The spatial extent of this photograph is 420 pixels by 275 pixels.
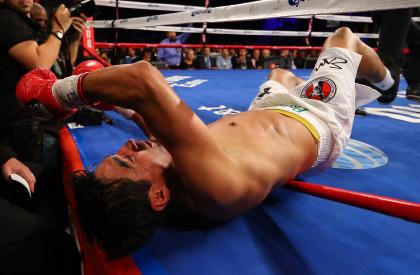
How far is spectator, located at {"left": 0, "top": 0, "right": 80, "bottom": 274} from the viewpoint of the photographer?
81cm

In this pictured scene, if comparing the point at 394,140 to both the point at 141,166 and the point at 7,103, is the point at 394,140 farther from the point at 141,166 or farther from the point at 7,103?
the point at 7,103

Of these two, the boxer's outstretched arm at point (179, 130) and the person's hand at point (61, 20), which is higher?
the person's hand at point (61, 20)

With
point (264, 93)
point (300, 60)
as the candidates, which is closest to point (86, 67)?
point (264, 93)

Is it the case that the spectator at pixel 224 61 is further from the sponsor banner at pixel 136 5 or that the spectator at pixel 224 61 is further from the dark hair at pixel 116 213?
the dark hair at pixel 116 213

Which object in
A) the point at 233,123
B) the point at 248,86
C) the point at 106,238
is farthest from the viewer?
the point at 248,86

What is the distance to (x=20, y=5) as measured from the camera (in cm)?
136

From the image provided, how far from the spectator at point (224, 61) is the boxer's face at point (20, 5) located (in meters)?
3.76

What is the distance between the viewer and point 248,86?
3070 mm

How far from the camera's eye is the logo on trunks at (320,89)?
4.16 feet

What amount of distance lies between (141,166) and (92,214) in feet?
0.54

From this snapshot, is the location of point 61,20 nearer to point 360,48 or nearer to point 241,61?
point 360,48

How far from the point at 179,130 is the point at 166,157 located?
0.64ft

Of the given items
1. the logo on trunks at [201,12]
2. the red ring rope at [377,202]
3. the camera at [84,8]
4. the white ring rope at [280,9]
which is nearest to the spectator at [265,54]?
the white ring rope at [280,9]

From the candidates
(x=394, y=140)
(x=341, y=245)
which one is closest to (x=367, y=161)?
(x=394, y=140)
